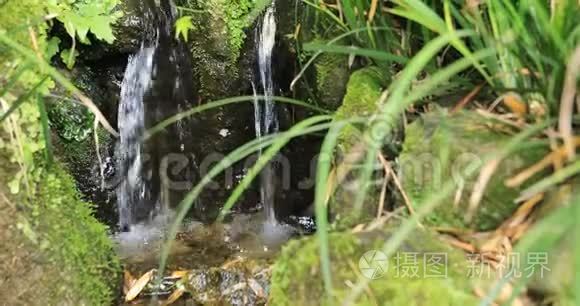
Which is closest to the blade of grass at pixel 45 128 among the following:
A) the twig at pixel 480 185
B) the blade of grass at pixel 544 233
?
the twig at pixel 480 185

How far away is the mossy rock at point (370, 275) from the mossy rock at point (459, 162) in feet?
0.37

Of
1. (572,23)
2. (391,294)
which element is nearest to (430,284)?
(391,294)

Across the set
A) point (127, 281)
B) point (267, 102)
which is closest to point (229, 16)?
point (267, 102)

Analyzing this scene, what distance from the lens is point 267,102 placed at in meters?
3.52

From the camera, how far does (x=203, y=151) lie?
141 inches

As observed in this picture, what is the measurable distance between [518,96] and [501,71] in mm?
85

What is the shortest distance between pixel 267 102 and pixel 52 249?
174 centimetres

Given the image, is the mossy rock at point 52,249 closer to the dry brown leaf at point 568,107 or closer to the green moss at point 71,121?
the green moss at point 71,121

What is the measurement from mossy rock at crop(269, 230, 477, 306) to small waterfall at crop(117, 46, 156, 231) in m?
2.21

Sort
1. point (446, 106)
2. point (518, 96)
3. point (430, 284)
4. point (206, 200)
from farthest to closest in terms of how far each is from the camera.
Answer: point (206, 200) → point (446, 106) → point (518, 96) → point (430, 284)

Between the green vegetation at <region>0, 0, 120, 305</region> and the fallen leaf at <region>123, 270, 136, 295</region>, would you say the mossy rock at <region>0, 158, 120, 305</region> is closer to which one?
the green vegetation at <region>0, 0, 120, 305</region>

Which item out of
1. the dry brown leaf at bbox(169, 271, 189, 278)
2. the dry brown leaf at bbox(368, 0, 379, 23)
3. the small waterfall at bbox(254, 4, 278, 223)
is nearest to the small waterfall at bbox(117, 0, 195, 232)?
the small waterfall at bbox(254, 4, 278, 223)

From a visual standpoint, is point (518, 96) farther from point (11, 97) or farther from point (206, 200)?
point (206, 200)

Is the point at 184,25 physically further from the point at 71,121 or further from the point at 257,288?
the point at 257,288
